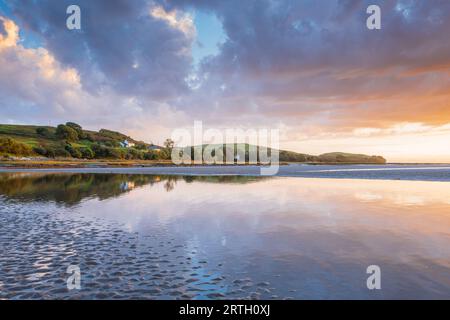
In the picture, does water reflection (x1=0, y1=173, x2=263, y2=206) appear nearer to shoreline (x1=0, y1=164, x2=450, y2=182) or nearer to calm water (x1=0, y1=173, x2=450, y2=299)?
calm water (x1=0, y1=173, x2=450, y2=299)

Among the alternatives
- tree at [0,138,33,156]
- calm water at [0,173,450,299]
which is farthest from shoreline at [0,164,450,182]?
tree at [0,138,33,156]

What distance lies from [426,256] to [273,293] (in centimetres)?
820

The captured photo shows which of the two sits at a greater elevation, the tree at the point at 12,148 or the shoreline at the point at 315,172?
the tree at the point at 12,148

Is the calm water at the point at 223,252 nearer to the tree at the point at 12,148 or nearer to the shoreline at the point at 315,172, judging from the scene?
the shoreline at the point at 315,172

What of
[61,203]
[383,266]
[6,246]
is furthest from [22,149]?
[383,266]

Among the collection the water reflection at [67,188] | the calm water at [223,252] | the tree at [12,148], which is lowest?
the calm water at [223,252]

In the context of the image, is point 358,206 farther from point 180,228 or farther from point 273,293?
point 273,293

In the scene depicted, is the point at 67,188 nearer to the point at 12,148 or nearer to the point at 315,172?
the point at 315,172

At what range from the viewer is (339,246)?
14.9 metres

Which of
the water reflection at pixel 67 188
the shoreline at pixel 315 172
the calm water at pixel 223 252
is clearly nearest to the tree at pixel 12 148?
the shoreline at pixel 315 172

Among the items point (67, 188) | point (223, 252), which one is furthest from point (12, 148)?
point (223, 252)

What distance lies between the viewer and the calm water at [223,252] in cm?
977

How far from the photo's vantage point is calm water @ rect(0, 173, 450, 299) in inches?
385

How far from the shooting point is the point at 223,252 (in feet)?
45.4
